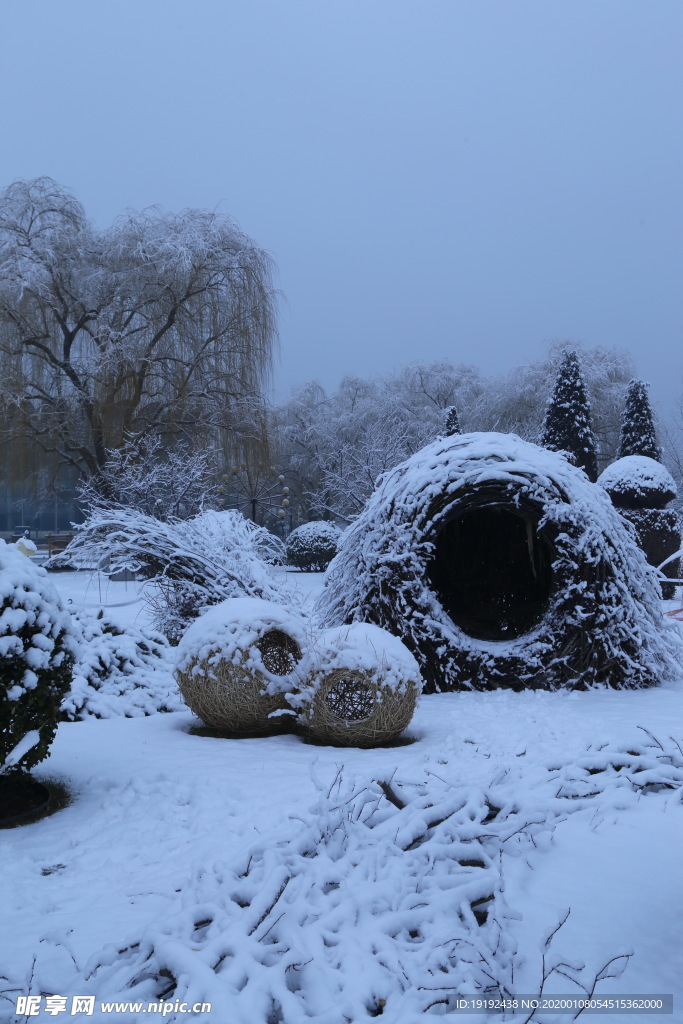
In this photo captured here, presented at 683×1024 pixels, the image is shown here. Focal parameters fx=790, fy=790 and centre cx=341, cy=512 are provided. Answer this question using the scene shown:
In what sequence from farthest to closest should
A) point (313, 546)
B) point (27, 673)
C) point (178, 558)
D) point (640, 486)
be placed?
point (313, 546) → point (640, 486) → point (178, 558) → point (27, 673)

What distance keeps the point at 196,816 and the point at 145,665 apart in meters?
3.37

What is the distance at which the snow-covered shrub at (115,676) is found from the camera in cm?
610

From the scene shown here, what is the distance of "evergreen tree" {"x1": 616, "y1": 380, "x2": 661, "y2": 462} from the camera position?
1953cm

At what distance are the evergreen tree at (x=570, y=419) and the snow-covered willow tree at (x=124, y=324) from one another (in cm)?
807

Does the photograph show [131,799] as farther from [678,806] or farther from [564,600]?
[564,600]

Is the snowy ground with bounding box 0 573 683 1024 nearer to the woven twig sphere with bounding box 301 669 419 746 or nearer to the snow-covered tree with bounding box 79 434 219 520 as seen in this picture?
the woven twig sphere with bounding box 301 669 419 746

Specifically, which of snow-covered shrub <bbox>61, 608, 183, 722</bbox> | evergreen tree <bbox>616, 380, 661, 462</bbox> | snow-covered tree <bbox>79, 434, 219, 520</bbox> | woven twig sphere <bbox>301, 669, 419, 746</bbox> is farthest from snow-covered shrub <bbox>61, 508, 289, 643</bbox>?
evergreen tree <bbox>616, 380, 661, 462</bbox>

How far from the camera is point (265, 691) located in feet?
16.8

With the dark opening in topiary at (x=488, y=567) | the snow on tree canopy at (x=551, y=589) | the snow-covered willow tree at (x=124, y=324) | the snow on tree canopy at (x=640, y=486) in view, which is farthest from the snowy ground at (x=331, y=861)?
the snow-covered willow tree at (x=124, y=324)

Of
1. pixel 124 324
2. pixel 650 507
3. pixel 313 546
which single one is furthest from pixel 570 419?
pixel 124 324

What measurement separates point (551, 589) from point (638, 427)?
1462 centimetres

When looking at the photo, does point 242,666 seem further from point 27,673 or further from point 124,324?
point 124,324

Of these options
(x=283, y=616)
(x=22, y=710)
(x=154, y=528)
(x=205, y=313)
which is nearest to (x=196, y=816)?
(x=22, y=710)

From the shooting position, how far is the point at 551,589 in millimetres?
6598
